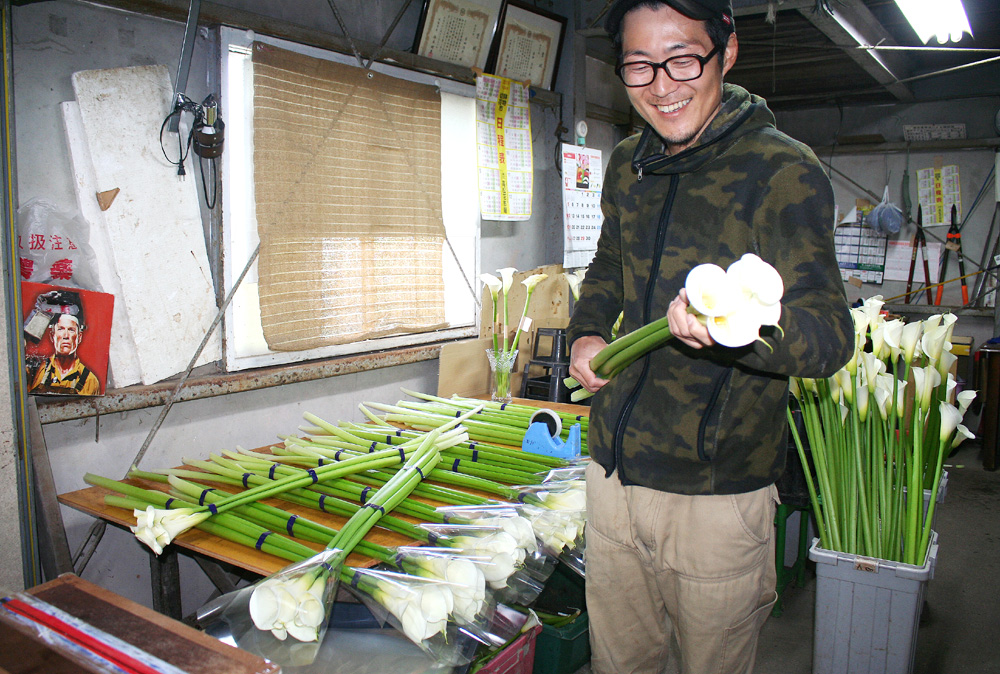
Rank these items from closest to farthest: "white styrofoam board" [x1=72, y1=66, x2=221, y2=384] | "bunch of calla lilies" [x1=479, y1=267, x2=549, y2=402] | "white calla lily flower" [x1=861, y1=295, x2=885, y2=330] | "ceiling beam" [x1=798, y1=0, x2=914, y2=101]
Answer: "white calla lily flower" [x1=861, y1=295, x2=885, y2=330] → "white styrofoam board" [x1=72, y1=66, x2=221, y2=384] → "bunch of calla lilies" [x1=479, y1=267, x2=549, y2=402] → "ceiling beam" [x1=798, y1=0, x2=914, y2=101]

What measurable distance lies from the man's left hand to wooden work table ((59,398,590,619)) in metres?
1.03

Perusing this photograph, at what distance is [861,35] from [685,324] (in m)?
4.71

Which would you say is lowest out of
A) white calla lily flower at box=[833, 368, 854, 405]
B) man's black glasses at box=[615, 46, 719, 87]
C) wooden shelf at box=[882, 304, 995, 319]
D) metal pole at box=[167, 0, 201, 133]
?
wooden shelf at box=[882, 304, 995, 319]

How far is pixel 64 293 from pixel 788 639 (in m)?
2.93

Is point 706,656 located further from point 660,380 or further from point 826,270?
point 826,270

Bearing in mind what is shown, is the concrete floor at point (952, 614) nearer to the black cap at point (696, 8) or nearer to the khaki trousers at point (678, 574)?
the khaki trousers at point (678, 574)

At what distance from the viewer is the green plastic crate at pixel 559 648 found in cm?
215

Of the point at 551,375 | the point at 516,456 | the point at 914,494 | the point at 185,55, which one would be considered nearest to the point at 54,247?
the point at 185,55

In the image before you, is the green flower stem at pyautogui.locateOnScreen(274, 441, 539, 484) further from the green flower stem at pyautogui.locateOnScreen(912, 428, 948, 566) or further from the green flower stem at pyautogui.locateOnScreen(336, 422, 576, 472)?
the green flower stem at pyautogui.locateOnScreen(912, 428, 948, 566)

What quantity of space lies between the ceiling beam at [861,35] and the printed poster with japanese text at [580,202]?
1470 mm

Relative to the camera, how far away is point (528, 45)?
4074 mm

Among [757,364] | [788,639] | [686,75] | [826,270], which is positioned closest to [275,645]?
[757,364]

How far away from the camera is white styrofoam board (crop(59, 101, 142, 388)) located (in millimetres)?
2182

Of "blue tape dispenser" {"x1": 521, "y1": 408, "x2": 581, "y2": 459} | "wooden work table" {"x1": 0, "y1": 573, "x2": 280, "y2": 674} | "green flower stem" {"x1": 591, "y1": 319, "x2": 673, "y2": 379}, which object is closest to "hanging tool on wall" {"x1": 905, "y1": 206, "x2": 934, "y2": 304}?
"blue tape dispenser" {"x1": 521, "y1": 408, "x2": 581, "y2": 459}
